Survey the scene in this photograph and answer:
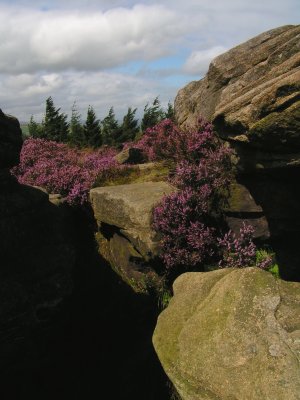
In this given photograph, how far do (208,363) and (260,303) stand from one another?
1.15 meters

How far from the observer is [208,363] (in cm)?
570

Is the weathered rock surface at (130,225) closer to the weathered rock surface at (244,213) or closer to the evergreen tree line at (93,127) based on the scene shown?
the weathered rock surface at (244,213)

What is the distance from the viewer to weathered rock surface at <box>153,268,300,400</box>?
514cm

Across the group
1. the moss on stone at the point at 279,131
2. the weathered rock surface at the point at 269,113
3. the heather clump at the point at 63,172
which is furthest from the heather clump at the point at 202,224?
the heather clump at the point at 63,172

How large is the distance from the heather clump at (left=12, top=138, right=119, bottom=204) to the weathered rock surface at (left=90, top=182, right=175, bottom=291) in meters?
1.33

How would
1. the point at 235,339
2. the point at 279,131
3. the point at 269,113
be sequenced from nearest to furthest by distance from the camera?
the point at 235,339 → the point at 279,131 → the point at 269,113

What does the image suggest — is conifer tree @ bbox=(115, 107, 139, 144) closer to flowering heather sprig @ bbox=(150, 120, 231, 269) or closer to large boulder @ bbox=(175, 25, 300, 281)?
large boulder @ bbox=(175, 25, 300, 281)

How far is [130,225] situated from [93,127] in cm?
2498

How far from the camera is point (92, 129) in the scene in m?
34.2

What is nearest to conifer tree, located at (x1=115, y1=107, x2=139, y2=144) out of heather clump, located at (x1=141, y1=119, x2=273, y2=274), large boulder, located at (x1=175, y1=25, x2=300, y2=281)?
large boulder, located at (x1=175, y1=25, x2=300, y2=281)

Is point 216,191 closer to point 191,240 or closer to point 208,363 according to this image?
point 191,240

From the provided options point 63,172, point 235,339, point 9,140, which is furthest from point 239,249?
point 63,172

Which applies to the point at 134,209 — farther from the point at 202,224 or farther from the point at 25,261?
the point at 25,261

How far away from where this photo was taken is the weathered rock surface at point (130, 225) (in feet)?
32.9
